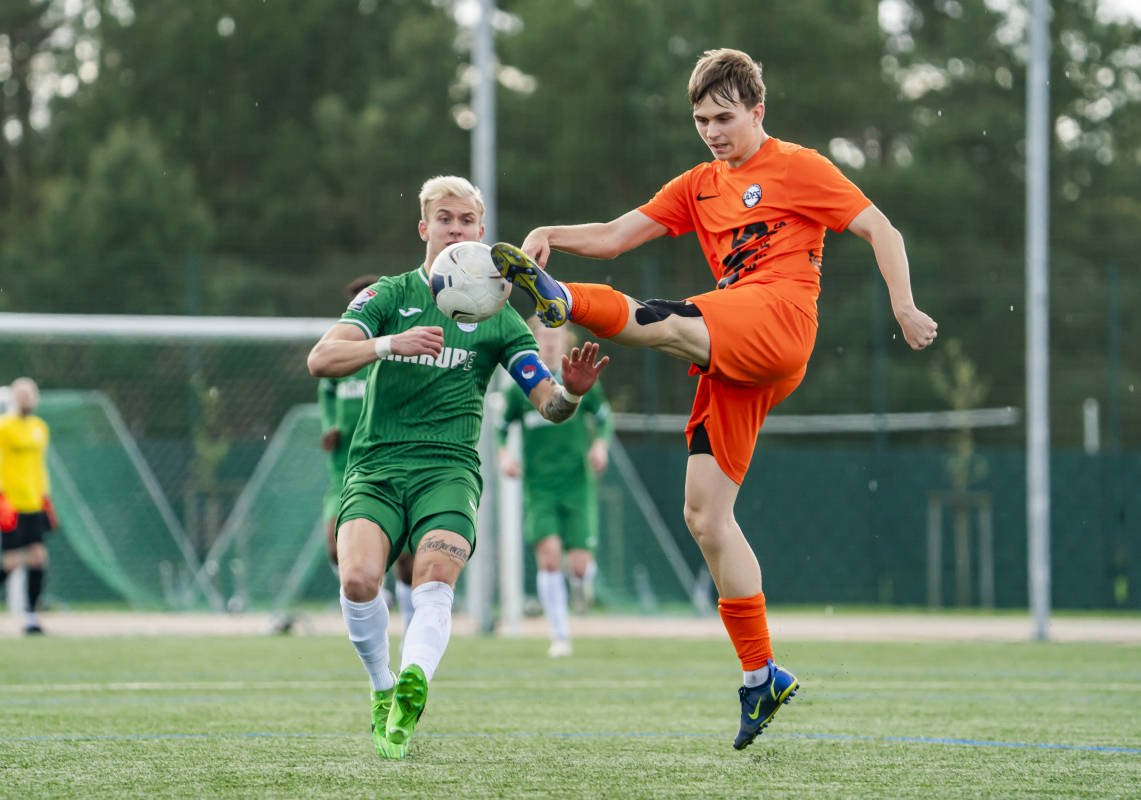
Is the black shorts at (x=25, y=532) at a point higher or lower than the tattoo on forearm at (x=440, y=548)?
higher

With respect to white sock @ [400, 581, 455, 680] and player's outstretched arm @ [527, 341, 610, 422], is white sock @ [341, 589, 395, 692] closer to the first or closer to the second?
white sock @ [400, 581, 455, 680]

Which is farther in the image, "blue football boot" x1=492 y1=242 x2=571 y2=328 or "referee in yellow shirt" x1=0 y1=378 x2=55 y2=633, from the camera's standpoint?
"referee in yellow shirt" x1=0 y1=378 x2=55 y2=633

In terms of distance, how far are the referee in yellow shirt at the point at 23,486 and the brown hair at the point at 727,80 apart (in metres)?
8.64

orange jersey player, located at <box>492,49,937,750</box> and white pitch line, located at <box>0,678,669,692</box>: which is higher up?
orange jersey player, located at <box>492,49,937,750</box>

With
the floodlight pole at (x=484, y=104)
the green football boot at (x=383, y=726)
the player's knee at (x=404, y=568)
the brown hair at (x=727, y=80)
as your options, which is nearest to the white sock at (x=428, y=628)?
the green football boot at (x=383, y=726)

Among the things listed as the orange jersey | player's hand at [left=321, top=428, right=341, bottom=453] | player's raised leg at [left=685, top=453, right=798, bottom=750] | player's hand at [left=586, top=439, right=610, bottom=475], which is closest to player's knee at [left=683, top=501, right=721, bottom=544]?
player's raised leg at [left=685, top=453, right=798, bottom=750]

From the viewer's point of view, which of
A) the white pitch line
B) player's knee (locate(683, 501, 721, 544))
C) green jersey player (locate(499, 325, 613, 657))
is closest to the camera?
player's knee (locate(683, 501, 721, 544))

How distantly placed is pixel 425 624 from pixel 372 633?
0.33 m

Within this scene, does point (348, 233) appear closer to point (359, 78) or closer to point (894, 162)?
point (359, 78)

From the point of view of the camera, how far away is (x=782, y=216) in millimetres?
4324

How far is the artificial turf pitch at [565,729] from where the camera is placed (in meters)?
3.59

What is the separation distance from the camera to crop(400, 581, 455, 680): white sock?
398cm

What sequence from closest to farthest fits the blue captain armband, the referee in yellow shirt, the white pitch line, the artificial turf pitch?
1. the artificial turf pitch
2. the blue captain armband
3. the white pitch line
4. the referee in yellow shirt

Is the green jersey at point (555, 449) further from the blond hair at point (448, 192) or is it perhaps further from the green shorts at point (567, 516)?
the blond hair at point (448, 192)
